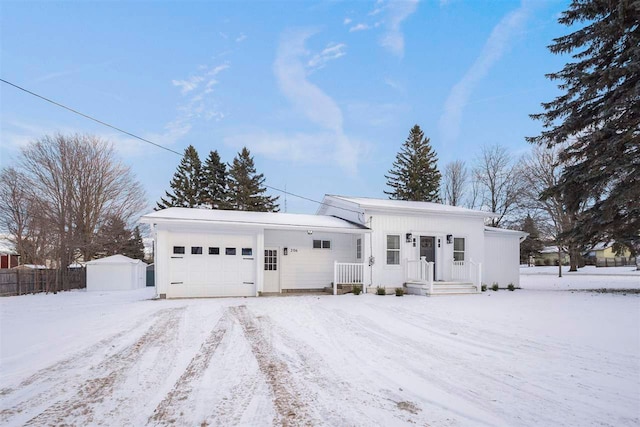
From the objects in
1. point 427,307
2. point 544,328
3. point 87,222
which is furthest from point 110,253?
point 544,328

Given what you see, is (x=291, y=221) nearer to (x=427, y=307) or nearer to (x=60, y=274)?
(x=427, y=307)

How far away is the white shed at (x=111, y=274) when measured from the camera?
55.4 feet

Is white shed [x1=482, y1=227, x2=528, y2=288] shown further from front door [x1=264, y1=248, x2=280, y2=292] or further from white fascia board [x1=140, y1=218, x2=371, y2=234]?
front door [x1=264, y1=248, x2=280, y2=292]

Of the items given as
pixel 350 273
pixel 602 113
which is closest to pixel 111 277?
pixel 350 273

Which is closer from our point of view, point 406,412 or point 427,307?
point 406,412

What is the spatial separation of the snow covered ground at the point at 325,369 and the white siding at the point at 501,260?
693 centimetres

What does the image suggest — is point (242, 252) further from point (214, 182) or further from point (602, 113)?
point (214, 182)

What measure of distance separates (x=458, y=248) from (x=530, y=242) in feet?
84.4

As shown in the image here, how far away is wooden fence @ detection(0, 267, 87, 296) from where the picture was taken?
48.0ft

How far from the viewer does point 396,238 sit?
13.7m

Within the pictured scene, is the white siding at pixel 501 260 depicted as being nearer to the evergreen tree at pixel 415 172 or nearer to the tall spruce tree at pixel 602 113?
the tall spruce tree at pixel 602 113

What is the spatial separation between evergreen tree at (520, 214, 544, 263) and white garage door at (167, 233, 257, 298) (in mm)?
25549

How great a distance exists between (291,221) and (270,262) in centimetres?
180

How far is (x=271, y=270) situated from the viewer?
13.5m
